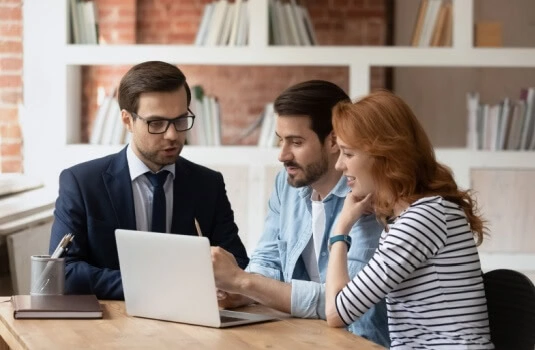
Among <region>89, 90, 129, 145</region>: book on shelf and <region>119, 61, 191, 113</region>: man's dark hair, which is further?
<region>89, 90, 129, 145</region>: book on shelf

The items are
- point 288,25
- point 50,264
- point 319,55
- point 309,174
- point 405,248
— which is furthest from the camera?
point 288,25

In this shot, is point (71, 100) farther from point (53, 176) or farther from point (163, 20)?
point (163, 20)

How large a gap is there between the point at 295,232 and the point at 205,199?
1.33 ft

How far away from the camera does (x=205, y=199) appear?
329 cm

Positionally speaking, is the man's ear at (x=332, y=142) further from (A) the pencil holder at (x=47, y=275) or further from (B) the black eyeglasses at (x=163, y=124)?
(A) the pencil holder at (x=47, y=275)

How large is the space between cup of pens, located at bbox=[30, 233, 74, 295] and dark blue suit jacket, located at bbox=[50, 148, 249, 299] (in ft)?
0.40

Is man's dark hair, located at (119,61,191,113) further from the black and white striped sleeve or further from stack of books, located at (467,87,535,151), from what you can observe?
stack of books, located at (467,87,535,151)

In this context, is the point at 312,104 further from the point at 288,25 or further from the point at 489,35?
the point at 489,35

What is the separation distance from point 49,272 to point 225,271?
0.52 metres

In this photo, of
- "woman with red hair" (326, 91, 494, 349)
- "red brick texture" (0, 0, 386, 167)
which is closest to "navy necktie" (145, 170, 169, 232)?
"woman with red hair" (326, 91, 494, 349)

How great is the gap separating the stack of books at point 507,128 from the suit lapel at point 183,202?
98.4 inches

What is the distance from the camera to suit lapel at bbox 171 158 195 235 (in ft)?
10.5

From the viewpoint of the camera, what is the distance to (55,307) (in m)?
2.66

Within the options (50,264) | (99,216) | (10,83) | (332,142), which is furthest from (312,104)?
(10,83)
